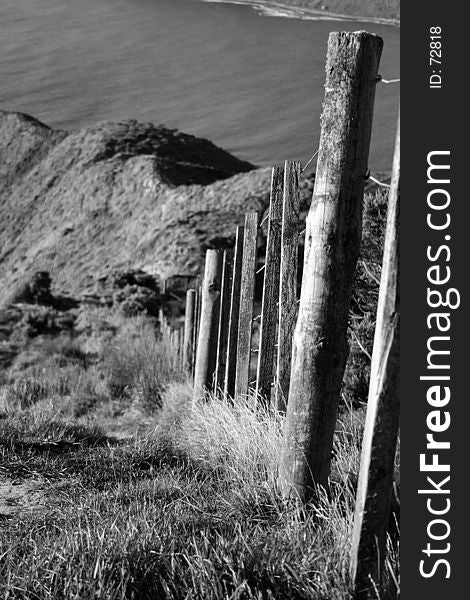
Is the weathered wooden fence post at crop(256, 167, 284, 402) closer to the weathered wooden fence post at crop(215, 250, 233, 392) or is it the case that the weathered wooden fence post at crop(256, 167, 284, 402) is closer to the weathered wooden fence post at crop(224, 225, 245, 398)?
the weathered wooden fence post at crop(224, 225, 245, 398)

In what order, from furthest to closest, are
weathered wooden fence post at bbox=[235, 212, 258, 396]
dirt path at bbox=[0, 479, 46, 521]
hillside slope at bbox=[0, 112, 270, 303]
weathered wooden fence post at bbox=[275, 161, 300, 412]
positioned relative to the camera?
hillside slope at bbox=[0, 112, 270, 303] → weathered wooden fence post at bbox=[235, 212, 258, 396] → weathered wooden fence post at bbox=[275, 161, 300, 412] → dirt path at bbox=[0, 479, 46, 521]

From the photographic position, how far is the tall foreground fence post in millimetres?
3109

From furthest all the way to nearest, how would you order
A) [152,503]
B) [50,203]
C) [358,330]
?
[50,203] → [358,330] → [152,503]

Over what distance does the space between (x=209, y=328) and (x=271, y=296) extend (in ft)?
5.15

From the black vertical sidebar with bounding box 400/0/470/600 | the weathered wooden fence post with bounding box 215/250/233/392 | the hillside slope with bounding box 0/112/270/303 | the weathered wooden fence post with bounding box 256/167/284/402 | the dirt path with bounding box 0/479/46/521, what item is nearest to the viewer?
the black vertical sidebar with bounding box 400/0/470/600

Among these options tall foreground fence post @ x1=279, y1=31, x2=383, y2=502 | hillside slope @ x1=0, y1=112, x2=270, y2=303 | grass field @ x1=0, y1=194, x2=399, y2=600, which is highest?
hillside slope @ x1=0, y1=112, x2=270, y2=303

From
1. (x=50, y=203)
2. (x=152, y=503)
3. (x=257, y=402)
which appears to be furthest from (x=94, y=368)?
(x=50, y=203)

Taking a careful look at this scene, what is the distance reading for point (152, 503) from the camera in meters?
3.59

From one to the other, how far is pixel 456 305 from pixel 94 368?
24.8ft

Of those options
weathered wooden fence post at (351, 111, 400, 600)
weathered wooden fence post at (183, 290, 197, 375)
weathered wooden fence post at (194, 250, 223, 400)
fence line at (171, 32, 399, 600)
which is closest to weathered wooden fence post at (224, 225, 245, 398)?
weathered wooden fence post at (194, 250, 223, 400)

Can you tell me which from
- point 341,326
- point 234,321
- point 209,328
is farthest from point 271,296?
A: point 341,326

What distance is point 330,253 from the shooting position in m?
3.17

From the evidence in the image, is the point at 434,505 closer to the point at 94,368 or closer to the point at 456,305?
the point at 456,305

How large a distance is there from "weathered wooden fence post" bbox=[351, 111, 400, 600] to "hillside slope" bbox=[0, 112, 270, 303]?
14.3 metres
